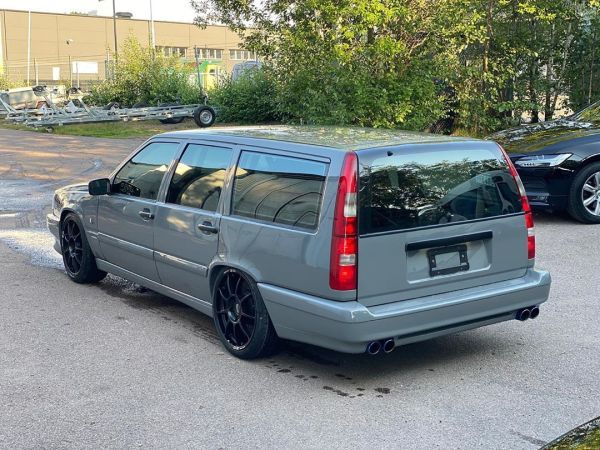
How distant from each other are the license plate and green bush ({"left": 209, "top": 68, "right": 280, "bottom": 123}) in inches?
888

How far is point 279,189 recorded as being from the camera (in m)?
5.19

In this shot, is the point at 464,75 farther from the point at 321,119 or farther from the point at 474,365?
the point at 474,365

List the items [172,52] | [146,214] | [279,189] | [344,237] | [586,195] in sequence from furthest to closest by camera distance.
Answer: [172,52] < [586,195] < [146,214] < [279,189] < [344,237]

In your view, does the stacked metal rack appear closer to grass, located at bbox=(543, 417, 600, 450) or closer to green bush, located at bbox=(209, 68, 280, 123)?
green bush, located at bbox=(209, 68, 280, 123)

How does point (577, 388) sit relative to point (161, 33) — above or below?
below

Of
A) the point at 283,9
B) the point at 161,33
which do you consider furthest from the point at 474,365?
the point at 161,33

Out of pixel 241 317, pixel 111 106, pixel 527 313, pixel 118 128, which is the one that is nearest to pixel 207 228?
pixel 241 317

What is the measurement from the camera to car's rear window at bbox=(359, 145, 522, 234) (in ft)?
15.8

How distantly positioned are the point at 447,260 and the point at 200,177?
201cm

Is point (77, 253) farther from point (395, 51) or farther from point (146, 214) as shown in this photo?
point (395, 51)

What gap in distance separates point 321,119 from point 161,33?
77303 millimetres

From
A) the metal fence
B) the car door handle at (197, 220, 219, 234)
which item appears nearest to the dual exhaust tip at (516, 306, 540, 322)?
the car door handle at (197, 220, 219, 234)

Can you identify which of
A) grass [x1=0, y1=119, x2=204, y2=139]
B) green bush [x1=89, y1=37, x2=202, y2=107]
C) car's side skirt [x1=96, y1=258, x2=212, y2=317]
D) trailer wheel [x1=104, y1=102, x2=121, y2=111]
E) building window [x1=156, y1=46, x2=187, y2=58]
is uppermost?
building window [x1=156, y1=46, x2=187, y2=58]

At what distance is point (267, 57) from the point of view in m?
15.7
